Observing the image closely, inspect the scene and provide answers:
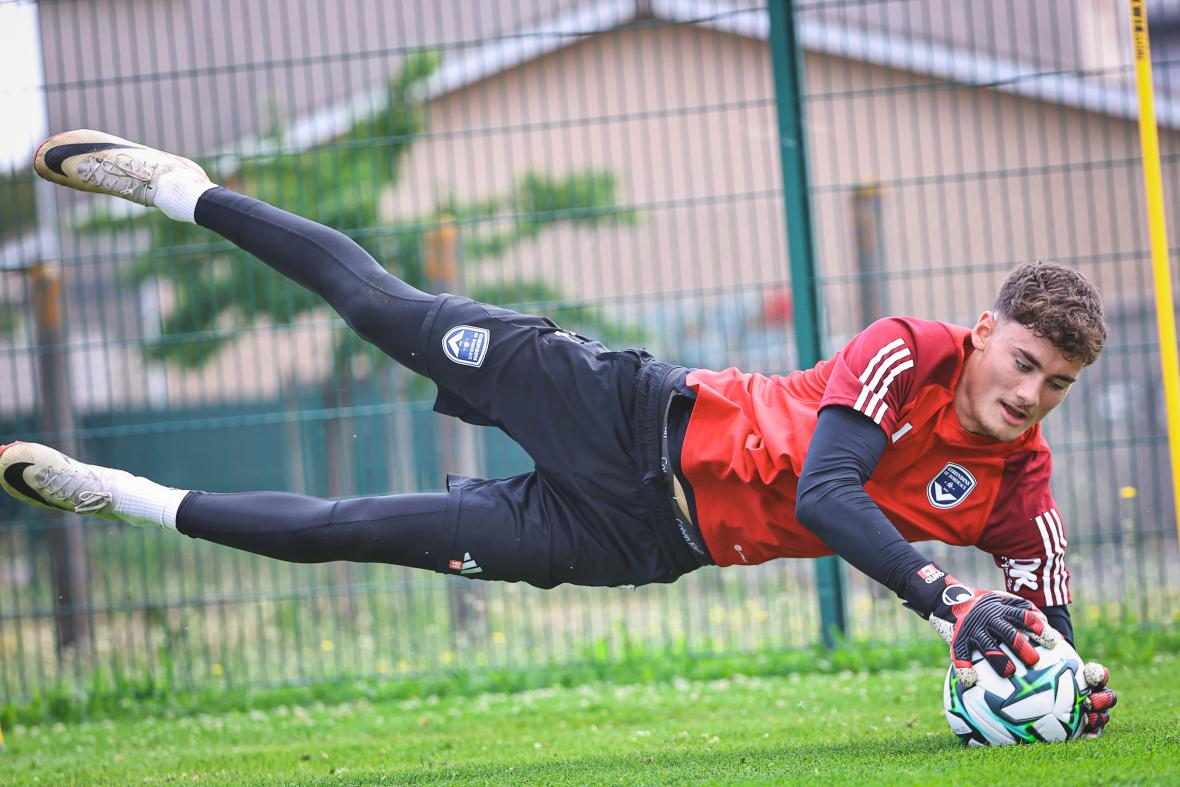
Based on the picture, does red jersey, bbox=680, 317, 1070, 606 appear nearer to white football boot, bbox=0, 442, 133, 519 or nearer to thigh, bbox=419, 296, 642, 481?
thigh, bbox=419, 296, 642, 481

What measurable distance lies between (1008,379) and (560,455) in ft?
4.56

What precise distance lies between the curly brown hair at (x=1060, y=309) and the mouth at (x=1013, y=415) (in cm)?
21

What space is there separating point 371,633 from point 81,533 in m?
1.64

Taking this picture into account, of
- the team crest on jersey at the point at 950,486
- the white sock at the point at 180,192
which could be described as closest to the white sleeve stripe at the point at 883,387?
the team crest on jersey at the point at 950,486

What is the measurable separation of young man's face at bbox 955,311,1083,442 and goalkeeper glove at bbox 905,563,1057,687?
56 cm

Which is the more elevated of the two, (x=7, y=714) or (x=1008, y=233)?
(x=1008, y=233)

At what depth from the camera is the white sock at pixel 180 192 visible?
4270 mm

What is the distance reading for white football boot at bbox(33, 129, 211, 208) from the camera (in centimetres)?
434

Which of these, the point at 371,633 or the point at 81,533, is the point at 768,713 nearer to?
the point at 371,633

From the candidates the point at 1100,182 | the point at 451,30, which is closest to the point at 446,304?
the point at 1100,182

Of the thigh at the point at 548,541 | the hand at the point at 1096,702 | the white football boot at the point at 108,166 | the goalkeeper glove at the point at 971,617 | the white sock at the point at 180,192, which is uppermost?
the white football boot at the point at 108,166

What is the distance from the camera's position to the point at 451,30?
13.0m

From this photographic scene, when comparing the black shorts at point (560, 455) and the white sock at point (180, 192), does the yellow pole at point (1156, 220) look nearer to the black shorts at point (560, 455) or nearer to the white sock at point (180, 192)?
the black shorts at point (560, 455)

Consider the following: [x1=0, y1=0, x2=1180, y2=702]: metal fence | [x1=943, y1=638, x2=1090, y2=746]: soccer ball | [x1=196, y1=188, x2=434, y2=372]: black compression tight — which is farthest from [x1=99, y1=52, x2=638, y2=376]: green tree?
[x1=943, y1=638, x2=1090, y2=746]: soccer ball
